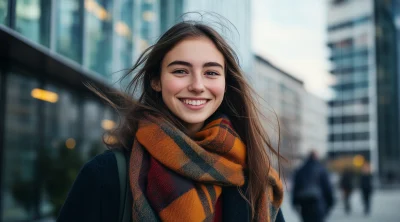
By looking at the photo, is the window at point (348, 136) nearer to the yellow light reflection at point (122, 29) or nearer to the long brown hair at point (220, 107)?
the yellow light reflection at point (122, 29)

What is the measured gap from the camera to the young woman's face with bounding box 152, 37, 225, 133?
6.28 feet

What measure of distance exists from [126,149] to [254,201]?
1.99ft

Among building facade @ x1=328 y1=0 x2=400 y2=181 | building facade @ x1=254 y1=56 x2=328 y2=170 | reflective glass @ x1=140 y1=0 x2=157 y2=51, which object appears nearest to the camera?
reflective glass @ x1=140 y1=0 x2=157 y2=51

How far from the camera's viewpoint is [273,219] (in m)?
2.07

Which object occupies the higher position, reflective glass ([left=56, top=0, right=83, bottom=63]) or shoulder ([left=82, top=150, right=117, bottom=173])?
reflective glass ([left=56, top=0, right=83, bottom=63])

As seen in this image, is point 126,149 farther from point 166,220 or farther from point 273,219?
point 273,219

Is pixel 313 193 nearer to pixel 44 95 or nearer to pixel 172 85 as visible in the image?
pixel 172 85

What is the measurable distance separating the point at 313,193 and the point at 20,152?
20.3ft

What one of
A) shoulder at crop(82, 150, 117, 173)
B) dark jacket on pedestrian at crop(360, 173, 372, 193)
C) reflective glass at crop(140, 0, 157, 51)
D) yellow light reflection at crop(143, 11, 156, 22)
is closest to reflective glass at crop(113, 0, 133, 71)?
reflective glass at crop(140, 0, 157, 51)

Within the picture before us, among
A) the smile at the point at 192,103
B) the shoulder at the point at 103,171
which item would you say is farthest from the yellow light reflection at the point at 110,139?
the smile at the point at 192,103

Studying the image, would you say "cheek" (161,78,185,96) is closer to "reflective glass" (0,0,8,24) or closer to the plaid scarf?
the plaid scarf

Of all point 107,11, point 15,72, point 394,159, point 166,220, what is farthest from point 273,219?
point 394,159

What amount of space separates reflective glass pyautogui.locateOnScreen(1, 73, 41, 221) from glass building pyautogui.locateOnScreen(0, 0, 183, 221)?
0.02m

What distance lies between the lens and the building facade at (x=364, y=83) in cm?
7012
